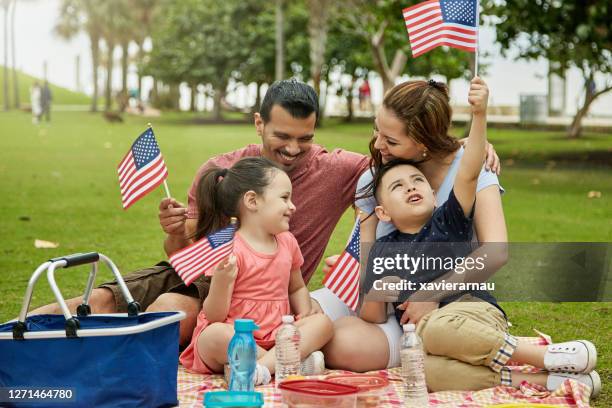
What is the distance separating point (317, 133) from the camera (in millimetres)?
27969

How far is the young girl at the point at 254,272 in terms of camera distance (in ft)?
14.1

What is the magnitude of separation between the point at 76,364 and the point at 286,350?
880 millimetres

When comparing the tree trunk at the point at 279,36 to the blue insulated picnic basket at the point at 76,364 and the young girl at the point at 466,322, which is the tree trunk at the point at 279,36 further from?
the blue insulated picnic basket at the point at 76,364

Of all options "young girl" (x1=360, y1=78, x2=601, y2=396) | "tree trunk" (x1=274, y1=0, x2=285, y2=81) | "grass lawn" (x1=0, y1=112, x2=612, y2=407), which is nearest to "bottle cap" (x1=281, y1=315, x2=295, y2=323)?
"young girl" (x1=360, y1=78, x2=601, y2=396)

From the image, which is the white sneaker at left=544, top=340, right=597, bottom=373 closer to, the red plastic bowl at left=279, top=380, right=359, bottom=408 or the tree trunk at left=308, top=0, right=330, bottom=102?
the red plastic bowl at left=279, top=380, right=359, bottom=408

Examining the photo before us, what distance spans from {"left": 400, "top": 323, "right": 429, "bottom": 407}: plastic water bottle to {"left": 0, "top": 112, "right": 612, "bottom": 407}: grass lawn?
2.40 feet

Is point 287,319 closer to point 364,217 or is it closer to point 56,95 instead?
point 364,217

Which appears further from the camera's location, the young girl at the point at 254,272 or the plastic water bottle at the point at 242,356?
the young girl at the point at 254,272

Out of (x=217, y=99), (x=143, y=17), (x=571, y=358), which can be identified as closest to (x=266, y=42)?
(x=217, y=99)

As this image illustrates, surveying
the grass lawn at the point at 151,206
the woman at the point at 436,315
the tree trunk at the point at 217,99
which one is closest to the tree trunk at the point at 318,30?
the tree trunk at the point at 217,99

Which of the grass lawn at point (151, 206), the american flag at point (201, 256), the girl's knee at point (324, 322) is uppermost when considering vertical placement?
the american flag at point (201, 256)

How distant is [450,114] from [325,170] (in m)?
0.73

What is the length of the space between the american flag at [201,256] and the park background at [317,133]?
1699mm

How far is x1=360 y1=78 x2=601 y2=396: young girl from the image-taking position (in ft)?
13.5
